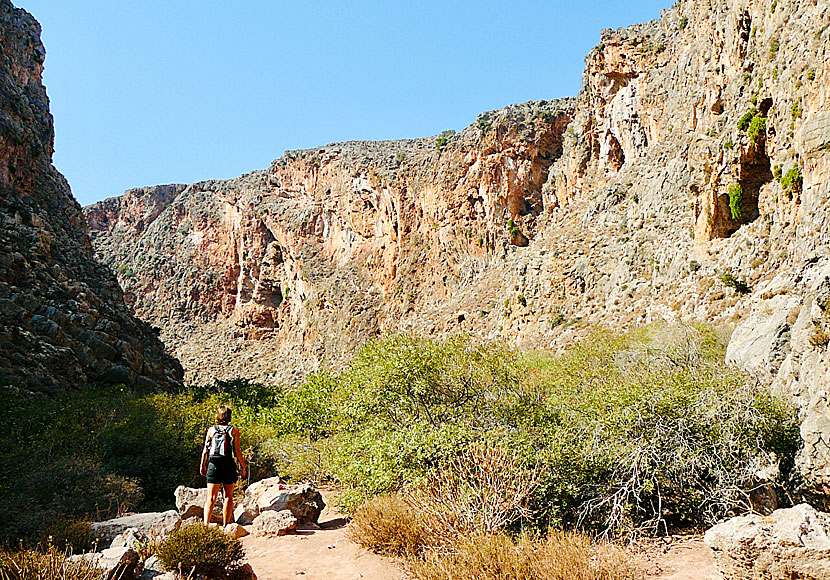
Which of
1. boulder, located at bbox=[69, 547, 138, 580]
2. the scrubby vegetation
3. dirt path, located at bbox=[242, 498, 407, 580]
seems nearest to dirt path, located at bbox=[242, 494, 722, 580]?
dirt path, located at bbox=[242, 498, 407, 580]

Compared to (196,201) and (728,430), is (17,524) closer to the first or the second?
(728,430)

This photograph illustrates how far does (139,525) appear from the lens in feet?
29.7

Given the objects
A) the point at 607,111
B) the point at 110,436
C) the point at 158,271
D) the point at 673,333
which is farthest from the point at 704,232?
the point at 158,271

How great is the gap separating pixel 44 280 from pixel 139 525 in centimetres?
2321

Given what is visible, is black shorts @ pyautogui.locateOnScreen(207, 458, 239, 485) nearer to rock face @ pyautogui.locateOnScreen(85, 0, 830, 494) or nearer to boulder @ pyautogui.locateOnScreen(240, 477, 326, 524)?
boulder @ pyautogui.locateOnScreen(240, 477, 326, 524)

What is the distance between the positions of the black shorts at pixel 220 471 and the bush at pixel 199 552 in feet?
6.63

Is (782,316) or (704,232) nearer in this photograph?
(782,316)

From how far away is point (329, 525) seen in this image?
35.2ft

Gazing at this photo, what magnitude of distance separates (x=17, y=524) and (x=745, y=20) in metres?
32.6

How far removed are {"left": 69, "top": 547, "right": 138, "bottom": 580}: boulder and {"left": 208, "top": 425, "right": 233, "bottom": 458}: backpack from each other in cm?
265

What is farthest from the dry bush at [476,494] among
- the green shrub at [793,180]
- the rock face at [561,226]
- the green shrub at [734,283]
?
the green shrub at [793,180]

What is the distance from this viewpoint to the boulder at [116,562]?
Result: 5883 millimetres

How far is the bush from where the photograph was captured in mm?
6605

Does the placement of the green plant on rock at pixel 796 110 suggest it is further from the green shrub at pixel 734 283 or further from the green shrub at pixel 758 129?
the green shrub at pixel 734 283
